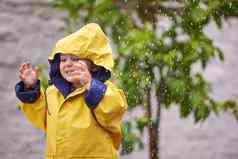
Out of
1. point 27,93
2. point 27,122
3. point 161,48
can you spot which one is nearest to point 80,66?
point 27,93

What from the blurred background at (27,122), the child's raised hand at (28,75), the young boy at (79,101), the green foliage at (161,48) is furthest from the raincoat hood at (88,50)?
the blurred background at (27,122)

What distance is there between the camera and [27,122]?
6551 mm

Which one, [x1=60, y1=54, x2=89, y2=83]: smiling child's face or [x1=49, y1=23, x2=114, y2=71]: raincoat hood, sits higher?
[x1=49, y1=23, x2=114, y2=71]: raincoat hood

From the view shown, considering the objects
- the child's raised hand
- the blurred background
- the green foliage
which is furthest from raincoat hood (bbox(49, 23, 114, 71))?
the blurred background

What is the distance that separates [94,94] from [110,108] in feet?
0.30

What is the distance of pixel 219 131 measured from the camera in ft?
22.0

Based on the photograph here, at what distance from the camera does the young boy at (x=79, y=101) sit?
289 centimetres

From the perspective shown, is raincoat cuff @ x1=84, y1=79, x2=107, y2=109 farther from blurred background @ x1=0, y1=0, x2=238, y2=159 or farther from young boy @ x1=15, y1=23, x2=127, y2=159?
blurred background @ x1=0, y1=0, x2=238, y2=159

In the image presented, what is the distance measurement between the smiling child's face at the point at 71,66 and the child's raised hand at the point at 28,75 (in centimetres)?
12

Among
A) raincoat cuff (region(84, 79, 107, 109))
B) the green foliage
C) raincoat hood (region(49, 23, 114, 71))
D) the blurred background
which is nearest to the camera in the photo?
raincoat cuff (region(84, 79, 107, 109))

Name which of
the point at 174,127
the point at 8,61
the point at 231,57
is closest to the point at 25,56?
the point at 8,61

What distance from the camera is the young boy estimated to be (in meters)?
2.89

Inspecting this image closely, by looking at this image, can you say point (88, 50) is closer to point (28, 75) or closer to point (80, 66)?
point (80, 66)

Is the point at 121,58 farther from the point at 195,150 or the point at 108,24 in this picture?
the point at 195,150
